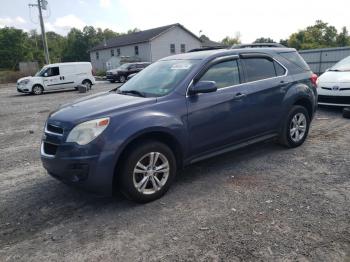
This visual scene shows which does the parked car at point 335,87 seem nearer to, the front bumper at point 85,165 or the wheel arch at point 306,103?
the wheel arch at point 306,103

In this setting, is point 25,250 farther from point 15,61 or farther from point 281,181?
point 15,61

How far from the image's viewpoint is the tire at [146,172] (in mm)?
3895

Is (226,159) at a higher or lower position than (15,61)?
lower

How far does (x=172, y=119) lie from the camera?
421 centimetres

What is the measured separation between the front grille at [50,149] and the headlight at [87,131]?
0.29 metres

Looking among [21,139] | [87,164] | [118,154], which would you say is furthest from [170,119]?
[21,139]

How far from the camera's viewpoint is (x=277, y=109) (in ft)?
18.1

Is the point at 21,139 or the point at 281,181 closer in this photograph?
the point at 281,181

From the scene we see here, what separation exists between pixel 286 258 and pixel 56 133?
2872 millimetres

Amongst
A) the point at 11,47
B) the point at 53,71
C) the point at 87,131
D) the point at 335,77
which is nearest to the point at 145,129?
the point at 87,131

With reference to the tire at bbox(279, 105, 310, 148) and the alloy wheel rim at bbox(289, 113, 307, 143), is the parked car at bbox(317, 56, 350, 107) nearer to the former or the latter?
the tire at bbox(279, 105, 310, 148)

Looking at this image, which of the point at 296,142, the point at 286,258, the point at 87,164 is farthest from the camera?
the point at 296,142

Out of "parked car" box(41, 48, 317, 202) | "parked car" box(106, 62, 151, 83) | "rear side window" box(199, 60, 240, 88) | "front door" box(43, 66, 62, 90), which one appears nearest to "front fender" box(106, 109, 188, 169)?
"parked car" box(41, 48, 317, 202)

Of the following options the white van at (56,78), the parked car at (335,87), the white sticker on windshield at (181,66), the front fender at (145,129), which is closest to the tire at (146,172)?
the front fender at (145,129)
